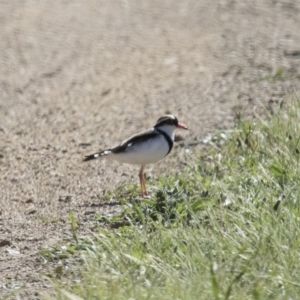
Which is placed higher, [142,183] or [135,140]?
[135,140]

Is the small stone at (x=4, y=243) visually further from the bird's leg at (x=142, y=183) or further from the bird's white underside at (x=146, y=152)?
the bird's white underside at (x=146, y=152)

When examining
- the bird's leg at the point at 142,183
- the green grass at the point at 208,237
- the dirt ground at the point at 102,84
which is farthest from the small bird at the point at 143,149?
the dirt ground at the point at 102,84

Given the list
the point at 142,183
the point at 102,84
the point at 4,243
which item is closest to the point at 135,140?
the point at 142,183

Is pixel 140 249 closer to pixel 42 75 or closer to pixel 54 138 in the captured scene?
pixel 54 138

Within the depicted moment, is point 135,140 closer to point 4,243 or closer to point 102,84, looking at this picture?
point 4,243

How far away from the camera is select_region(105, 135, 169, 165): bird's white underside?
310 inches

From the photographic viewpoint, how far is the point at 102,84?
10.7 metres

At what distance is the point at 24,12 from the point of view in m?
13.2

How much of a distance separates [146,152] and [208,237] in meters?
2.14

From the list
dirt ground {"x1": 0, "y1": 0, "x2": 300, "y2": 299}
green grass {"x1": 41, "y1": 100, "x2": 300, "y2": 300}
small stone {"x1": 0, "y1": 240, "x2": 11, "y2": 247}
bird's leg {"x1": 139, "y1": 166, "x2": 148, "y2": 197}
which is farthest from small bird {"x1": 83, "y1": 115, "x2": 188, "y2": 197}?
small stone {"x1": 0, "y1": 240, "x2": 11, "y2": 247}

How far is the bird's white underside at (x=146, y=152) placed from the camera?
7.88 meters

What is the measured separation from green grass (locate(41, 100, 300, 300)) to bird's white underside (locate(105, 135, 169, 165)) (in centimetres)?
17

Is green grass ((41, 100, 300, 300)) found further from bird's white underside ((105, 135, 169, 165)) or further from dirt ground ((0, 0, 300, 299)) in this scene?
dirt ground ((0, 0, 300, 299))

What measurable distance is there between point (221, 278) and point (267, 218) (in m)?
0.90
